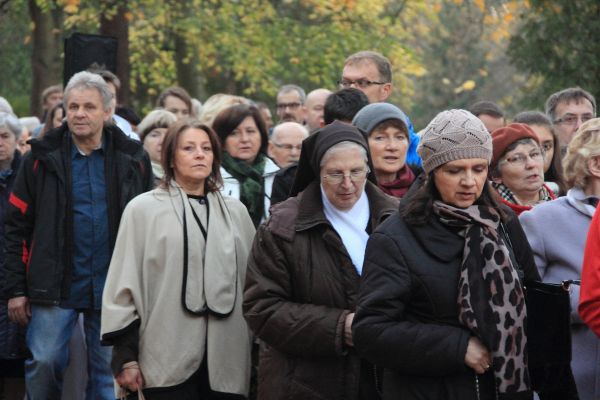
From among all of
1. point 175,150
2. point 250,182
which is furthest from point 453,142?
point 250,182

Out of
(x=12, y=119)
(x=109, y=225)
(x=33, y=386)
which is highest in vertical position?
(x=12, y=119)

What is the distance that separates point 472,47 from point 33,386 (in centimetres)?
A: 3821

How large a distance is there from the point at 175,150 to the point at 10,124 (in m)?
2.44

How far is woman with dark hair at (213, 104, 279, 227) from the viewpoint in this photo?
26.7 feet

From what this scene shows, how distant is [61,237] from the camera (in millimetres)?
7605

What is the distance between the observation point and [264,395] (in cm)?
591

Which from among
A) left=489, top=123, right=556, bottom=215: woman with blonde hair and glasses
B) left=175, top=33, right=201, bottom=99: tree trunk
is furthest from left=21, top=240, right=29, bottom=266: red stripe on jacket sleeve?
left=175, top=33, right=201, bottom=99: tree trunk

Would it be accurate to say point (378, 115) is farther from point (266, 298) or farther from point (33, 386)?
point (33, 386)

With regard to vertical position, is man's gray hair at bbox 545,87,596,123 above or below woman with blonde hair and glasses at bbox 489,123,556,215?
above

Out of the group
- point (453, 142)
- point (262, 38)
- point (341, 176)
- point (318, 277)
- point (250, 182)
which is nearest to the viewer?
point (453, 142)

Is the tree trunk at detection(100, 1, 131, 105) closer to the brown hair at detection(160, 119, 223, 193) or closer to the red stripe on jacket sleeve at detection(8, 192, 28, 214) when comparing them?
the red stripe on jacket sleeve at detection(8, 192, 28, 214)

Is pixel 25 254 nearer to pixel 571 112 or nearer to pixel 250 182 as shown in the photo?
pixel 250 182

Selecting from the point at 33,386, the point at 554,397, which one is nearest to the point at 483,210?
the point at 554,397

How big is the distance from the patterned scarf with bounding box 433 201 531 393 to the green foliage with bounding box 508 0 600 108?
10.2 meters
